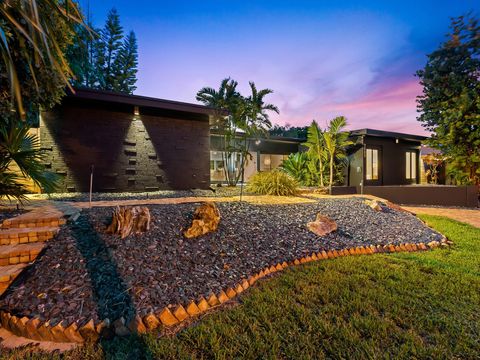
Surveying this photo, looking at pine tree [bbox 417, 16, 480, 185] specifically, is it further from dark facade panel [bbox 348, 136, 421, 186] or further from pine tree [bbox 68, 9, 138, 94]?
pine tree [bbox 68, 9, 138, 94]

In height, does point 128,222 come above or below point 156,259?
above

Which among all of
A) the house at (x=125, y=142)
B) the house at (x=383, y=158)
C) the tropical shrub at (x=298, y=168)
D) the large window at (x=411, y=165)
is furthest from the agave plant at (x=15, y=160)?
the large window at (x=411, y=165)

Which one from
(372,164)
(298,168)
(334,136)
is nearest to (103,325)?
(334,136)

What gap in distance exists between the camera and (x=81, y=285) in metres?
2.47

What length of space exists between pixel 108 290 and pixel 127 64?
23562mm

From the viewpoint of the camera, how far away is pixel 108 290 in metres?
2.42

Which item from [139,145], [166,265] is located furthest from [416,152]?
[166,265]

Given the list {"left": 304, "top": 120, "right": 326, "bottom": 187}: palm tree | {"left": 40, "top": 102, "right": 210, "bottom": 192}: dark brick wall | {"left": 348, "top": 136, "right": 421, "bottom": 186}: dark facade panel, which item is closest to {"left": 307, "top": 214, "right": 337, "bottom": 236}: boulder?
{"left": 40, "top": 102, "right": 210, "bottom": 192}: dark brick wall

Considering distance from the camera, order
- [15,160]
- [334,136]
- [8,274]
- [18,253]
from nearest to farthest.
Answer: [8,274] < [18,253] < [15,160] < [334,136]

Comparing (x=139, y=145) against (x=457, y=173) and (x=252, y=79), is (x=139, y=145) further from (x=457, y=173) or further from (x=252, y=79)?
(x=457, y=173)

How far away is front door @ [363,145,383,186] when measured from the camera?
1464 centimetres

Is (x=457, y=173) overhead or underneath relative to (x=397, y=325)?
overhead

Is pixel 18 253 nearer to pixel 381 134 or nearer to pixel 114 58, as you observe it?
pixel 381 134

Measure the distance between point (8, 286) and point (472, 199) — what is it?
13.4 metres
